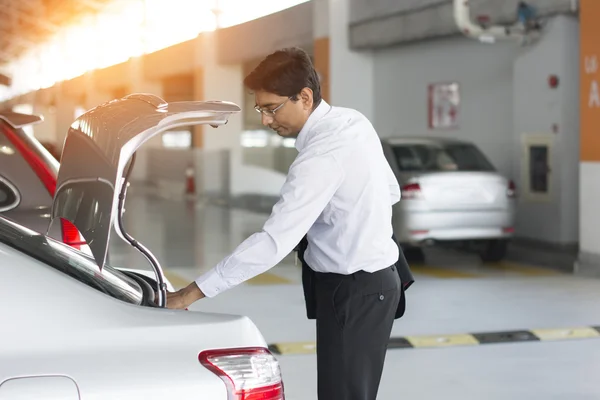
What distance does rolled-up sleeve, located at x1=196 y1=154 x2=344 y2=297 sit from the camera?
3020mm

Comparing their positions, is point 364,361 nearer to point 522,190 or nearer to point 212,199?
point 522,190

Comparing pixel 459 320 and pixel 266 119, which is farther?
pixel 459 320

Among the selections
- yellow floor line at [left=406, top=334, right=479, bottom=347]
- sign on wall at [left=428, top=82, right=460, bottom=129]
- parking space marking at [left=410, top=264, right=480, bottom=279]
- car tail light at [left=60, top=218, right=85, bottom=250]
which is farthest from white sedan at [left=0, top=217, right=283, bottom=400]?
sign on wall at [left=428, top=82, right=460, bottom=129]

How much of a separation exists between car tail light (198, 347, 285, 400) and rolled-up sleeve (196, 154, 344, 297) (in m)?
0.48

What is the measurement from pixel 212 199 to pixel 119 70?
1146cm

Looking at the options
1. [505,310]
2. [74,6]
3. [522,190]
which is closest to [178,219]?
[522,190]

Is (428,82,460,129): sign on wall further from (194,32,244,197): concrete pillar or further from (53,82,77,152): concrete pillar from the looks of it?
(53,82,77,152): concrete pillar

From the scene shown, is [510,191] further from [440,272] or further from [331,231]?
[331,231]

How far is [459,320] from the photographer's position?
7.84 metres

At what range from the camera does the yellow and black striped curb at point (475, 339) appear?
6.74 metres

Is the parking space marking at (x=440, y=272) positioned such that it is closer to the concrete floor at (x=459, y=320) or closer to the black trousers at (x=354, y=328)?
the concrete floor at (x=459, y=320)

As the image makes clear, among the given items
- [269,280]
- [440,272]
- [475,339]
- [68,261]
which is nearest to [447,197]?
[440,272]

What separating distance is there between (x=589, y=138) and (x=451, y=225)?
68.4 inches

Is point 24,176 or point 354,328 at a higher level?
point 24,176
